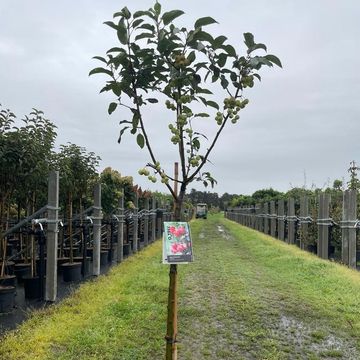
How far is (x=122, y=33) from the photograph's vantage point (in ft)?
8.72

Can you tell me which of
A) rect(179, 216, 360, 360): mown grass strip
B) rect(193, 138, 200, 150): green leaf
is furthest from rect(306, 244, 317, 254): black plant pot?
rect(193, 138, 200, 150): green leaf

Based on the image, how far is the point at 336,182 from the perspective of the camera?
16641 mm

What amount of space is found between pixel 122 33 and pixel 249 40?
701mm

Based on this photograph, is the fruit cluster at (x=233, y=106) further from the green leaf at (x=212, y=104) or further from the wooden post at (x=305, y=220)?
the wooden post at (x=305, y=220)

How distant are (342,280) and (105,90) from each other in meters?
6.08

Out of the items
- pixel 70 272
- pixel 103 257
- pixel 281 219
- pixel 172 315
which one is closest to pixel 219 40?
pixel 172 315

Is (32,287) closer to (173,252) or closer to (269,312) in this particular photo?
(269,312)

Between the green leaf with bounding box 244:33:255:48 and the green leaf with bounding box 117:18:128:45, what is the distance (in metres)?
0.66

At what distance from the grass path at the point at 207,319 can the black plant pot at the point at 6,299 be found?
0.37 meters

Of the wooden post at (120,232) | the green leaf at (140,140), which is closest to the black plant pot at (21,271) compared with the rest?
the wooden post at (120,232)

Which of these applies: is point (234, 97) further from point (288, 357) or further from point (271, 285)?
point (271, 285)

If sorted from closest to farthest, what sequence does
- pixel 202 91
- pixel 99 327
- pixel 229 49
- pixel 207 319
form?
pixel 229 49
pixel 202 91
pixel 99 327
pixel 207 319

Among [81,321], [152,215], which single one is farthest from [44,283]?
[152,215]

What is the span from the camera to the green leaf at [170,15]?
8.18 feet
